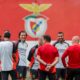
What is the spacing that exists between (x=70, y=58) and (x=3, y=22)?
417 centimetres

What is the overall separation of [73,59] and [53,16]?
12.1 feet

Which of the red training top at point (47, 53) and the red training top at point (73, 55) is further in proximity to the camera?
the red training top at point (73, 55)

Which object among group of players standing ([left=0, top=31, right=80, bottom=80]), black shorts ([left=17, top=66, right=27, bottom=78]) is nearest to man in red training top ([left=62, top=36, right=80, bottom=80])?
group of players standing ([left=0, top=31, right=80, bottom=80])

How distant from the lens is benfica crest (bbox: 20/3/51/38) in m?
14.4

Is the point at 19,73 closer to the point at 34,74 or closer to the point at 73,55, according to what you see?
the point at 34,74

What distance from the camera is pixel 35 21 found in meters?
14.5

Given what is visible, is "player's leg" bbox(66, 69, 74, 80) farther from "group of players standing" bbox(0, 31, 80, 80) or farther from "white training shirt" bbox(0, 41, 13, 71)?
"white training shirt" bbox(0, 41, 13, 71)

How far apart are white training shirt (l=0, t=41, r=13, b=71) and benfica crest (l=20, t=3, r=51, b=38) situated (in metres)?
3.56

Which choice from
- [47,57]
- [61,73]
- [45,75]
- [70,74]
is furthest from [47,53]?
[61,73]

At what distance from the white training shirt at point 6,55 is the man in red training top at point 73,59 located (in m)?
1.33

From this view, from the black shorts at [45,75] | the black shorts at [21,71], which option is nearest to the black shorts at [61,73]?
the black shorts at [21,71]

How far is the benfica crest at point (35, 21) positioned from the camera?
14.4 m

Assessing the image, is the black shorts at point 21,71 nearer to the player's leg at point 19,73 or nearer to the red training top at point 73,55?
the player's leg at point 19,73

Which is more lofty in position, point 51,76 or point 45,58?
point 45,58
